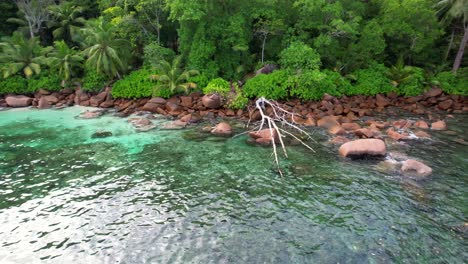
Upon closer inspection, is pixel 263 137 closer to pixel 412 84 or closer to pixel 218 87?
pixel 218 87

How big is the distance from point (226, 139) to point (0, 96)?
19347mm

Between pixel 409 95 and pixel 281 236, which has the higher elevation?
pixel 409 95

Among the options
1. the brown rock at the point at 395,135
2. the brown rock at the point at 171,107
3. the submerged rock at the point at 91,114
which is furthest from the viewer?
the brown rock at the point at 171,107

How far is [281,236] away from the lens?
371 inches

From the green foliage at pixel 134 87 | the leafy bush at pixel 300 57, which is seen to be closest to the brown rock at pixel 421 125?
the leafy bush at pixel 300 57

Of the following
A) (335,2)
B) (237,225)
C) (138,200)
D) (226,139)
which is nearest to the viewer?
(237,225)

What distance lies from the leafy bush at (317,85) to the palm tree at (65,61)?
16.5m

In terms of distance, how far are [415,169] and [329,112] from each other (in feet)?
28.6

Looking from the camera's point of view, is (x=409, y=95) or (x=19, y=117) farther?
(x=409, y=95)

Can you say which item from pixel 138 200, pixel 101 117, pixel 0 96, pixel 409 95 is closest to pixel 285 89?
pixel 409 95

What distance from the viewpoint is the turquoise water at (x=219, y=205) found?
880 cm

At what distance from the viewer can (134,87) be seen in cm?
2372

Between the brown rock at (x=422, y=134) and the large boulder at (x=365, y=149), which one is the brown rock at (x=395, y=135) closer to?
the brown rock at (x=422, y=134)

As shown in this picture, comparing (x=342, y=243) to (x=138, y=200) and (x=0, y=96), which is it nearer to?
(x=138, y=200)
